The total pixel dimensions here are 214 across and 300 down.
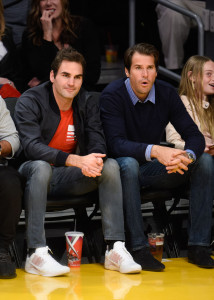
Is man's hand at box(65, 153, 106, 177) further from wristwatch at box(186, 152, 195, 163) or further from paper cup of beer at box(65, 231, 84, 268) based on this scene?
wristwatch at box(186, 152, 195, 163)

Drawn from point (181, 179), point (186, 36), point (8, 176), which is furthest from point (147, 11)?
point (8, 176)

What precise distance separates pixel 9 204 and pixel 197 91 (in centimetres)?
175

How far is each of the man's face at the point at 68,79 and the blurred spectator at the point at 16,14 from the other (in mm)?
1720

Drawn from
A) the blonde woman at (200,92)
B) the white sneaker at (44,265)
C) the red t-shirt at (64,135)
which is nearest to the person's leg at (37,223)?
the white sneaker at (44,265)

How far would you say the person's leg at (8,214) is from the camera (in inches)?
136

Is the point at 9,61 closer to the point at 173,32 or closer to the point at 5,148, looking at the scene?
the point at 5,148

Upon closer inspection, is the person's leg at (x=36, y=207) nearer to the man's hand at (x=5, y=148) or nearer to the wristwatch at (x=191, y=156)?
the man's hand at (x=5, y=148)

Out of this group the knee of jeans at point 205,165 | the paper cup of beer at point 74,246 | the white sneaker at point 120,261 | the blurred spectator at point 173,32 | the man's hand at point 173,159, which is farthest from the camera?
the blurred spectator at point 173,32

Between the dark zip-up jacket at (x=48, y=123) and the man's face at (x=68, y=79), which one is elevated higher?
the man's face at (x=68, y=79)

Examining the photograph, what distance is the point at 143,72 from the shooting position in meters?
4.07

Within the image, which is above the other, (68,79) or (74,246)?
(68,79)

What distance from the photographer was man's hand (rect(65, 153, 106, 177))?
3590 mm

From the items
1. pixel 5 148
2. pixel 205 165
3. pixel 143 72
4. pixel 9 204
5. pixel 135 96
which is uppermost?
pixel 143 72

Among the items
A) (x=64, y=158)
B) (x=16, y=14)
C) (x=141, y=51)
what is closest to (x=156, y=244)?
(x=64, y=158)
